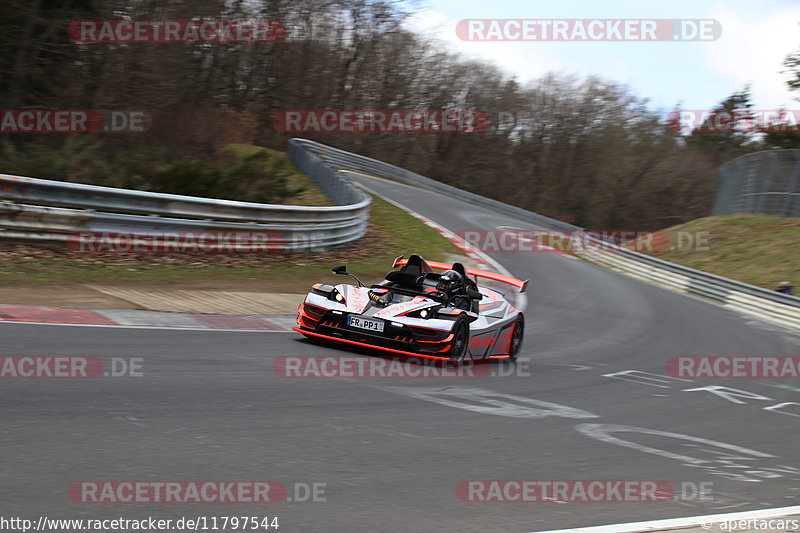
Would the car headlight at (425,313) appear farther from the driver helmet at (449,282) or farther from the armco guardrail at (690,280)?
the armco guardrail at (690,280)

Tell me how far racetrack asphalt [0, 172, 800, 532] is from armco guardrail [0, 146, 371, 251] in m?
5.11

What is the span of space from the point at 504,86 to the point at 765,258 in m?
34.4

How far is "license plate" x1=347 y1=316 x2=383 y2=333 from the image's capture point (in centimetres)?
915

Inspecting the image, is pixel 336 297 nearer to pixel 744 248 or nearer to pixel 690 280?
pixel 690 280

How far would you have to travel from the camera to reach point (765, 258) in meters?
26.7

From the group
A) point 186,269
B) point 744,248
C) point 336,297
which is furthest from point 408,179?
point 336,297

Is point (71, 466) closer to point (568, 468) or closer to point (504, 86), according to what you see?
point (568, 468)

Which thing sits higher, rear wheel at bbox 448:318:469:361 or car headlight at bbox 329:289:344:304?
car headlight at bbox 329:289:344:304

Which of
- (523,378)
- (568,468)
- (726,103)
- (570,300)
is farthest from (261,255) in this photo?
(726,103)

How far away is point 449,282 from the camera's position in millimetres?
10109

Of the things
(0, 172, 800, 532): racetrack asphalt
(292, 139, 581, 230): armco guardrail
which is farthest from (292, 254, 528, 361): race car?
(292, 139, 581, 230): armco guardrail

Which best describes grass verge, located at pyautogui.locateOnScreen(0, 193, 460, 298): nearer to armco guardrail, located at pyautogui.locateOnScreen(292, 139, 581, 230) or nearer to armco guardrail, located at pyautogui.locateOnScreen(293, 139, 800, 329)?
armco guardrail, located at pyautogui.locateOnScreen(293, 139, 800, 329)

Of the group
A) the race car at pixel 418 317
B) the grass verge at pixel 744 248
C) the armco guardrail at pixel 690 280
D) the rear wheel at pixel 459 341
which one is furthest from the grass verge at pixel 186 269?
the grass verge at pixel 744 248

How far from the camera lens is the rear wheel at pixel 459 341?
30.0 feet
